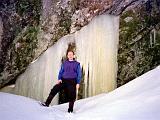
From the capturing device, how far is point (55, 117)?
19.3ft

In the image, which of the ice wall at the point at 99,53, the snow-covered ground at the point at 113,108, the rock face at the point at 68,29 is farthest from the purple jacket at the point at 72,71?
the rock face at the point at 68,29

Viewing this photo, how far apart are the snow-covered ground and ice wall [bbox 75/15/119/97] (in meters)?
1.73

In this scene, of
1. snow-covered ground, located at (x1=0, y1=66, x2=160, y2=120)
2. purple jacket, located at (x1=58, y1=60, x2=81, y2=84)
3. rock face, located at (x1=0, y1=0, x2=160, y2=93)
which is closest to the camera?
snow-covered ground, located at (x1=0, y1=66, x2=160, y2=120)

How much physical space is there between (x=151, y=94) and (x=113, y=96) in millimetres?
1203

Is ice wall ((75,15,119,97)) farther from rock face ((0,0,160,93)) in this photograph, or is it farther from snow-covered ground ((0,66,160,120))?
snow-covered ground ((0,66,160,120))

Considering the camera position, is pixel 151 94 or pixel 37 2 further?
pixel 37 2

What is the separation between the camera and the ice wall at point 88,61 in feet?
29.9

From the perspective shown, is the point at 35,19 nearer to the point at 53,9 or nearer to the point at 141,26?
the point at 53,9

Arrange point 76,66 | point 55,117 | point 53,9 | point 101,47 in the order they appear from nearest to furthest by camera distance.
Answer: point 55,117 < point 76,66 < point 101,47 < point 53,9

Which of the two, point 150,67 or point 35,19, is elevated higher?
point 35,19

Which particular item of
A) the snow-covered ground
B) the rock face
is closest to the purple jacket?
the snow-covered ground

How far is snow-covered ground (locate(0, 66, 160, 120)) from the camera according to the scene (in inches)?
207

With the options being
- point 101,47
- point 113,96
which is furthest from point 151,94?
point 101,47

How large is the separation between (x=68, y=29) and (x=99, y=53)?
107 cm
